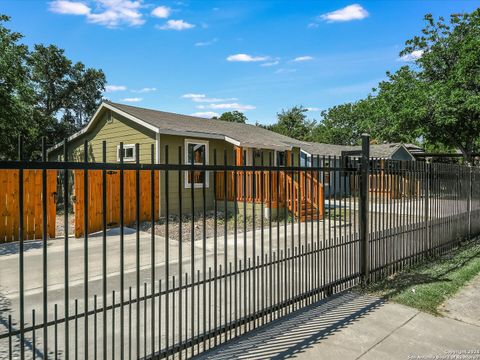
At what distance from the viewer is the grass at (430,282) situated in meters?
4.47

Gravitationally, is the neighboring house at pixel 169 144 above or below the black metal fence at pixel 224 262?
above

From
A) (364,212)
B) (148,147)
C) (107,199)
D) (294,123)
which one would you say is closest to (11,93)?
(148,147)

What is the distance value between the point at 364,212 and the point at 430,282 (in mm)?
1541

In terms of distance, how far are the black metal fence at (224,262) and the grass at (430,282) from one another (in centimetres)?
Answer: 21

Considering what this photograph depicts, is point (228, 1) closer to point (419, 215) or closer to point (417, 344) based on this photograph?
point (419, 215)

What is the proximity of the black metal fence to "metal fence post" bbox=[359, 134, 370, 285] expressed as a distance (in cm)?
2

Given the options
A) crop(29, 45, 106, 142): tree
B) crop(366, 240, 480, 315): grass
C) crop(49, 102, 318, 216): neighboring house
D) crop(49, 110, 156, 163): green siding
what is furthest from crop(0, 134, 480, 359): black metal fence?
crop(29, 45, 106, 142): tree

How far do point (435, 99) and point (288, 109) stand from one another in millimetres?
35966

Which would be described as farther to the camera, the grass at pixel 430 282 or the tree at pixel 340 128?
the tree at pixel 340 128

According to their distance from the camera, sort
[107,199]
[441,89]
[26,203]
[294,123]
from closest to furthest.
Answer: [26,203] < [107,199] < [441,89] < [294,123]

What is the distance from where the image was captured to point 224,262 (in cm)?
394

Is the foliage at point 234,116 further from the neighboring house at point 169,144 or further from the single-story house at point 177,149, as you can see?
the neighboring house at point 169,144

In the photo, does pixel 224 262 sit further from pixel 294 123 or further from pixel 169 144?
pixel 294 123

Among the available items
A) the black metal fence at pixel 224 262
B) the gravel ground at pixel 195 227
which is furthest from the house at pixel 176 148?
the black metal fence at pixel 224 262
